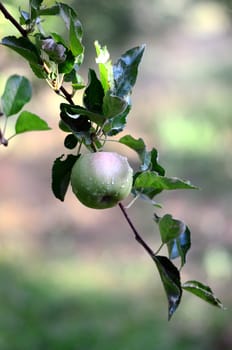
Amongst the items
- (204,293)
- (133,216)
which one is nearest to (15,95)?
(204,293)

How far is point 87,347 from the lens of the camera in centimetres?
265

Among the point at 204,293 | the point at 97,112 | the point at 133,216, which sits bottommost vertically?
the point at 133,216

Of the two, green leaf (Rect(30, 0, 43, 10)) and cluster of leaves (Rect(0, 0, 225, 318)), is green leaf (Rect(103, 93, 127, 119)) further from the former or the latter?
green leaf (Rect(30, 0, 43, 10))

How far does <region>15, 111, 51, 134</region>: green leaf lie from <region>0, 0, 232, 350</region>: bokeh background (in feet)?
1.96

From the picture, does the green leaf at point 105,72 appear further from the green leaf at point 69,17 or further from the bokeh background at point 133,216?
the bokeh background at point 133,216

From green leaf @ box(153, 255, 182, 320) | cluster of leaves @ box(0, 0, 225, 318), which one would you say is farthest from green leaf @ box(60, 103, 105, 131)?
green leaf @ box(153, 255, 182, 320)

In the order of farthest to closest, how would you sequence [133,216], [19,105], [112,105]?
[133,216] → [19,105] → [112,105]

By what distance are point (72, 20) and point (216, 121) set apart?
5159 mm

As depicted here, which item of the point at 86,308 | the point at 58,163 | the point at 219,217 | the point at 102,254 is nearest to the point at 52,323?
the point at 86,308

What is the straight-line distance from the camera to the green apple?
0.49m

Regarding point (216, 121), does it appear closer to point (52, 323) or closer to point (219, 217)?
point (219, 217)

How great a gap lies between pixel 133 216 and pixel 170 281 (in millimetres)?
3937

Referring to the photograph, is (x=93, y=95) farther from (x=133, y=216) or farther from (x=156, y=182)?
(x=133, y=216)

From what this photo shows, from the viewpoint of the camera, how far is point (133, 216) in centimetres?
444
